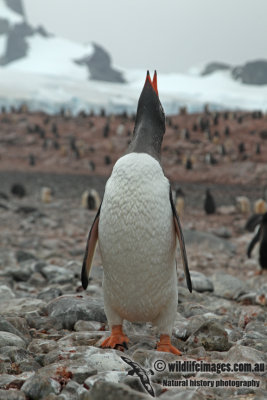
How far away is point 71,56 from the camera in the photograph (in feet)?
436

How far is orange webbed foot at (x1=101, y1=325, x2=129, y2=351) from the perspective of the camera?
300 cm

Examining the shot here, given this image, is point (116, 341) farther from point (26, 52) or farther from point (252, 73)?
point (26, 52)

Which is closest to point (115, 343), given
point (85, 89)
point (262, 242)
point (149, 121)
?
point (149, 121)

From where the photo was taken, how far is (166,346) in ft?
9.83

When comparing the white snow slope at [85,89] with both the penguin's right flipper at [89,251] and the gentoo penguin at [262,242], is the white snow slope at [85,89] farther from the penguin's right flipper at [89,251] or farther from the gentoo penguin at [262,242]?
the penguin's right flipper at [89,251]

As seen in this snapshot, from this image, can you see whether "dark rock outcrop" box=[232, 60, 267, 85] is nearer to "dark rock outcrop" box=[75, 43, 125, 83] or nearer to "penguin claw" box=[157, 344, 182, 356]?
"dark rock outcrop" box=[75, 43, 125, 83]

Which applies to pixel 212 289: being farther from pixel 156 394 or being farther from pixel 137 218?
pixel 156 394

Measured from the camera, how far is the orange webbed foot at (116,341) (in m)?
3.00

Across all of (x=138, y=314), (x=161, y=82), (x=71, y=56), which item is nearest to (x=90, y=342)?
(x=138, y=314)

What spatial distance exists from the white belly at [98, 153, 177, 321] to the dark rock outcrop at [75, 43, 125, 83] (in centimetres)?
13982

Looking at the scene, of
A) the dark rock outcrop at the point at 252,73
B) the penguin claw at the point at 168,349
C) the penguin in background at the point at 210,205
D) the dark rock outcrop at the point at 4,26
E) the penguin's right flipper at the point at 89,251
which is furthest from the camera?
the dark rock outcrop at the point at 4,26

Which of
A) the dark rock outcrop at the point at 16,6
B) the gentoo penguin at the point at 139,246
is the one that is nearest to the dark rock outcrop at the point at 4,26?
the dark rock outcrop at the point at 16,6

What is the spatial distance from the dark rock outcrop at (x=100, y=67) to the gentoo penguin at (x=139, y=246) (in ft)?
459

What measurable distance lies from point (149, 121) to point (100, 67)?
500 feet
